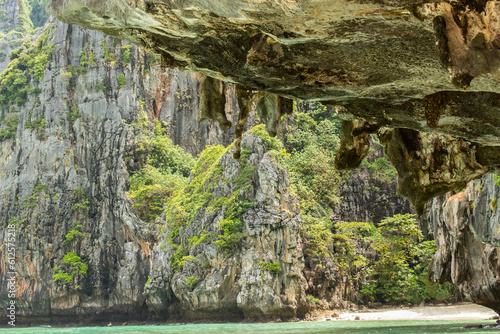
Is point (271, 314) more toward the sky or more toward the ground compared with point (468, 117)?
more toward the ground

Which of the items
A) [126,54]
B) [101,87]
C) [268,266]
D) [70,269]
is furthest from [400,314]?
[126,54]

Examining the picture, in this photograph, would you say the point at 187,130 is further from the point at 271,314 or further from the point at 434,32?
the point at 434,32

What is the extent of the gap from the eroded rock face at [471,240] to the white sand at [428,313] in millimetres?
8783

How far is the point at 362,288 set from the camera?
1135 inches

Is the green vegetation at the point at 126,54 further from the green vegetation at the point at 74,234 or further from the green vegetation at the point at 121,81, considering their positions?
the green vegetation at the point at 74,234

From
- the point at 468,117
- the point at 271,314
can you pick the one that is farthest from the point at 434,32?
the point at 271,314

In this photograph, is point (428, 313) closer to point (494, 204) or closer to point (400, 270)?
point (400, 270)

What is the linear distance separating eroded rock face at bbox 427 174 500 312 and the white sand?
8.78 meters

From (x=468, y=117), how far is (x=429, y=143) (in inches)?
69.9

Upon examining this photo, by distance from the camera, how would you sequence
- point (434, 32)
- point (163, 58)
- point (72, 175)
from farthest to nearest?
1. point (72, 175)
2. point (163, 58)
3. point (434, 32)

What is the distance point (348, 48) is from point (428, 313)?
24013 mm

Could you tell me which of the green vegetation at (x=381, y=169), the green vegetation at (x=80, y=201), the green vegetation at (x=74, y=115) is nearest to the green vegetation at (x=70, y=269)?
the green vegetation at (x=80, y=201)

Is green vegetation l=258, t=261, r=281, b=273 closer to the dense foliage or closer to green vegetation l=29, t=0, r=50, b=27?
the dense foliage

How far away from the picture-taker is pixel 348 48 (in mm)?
4840
